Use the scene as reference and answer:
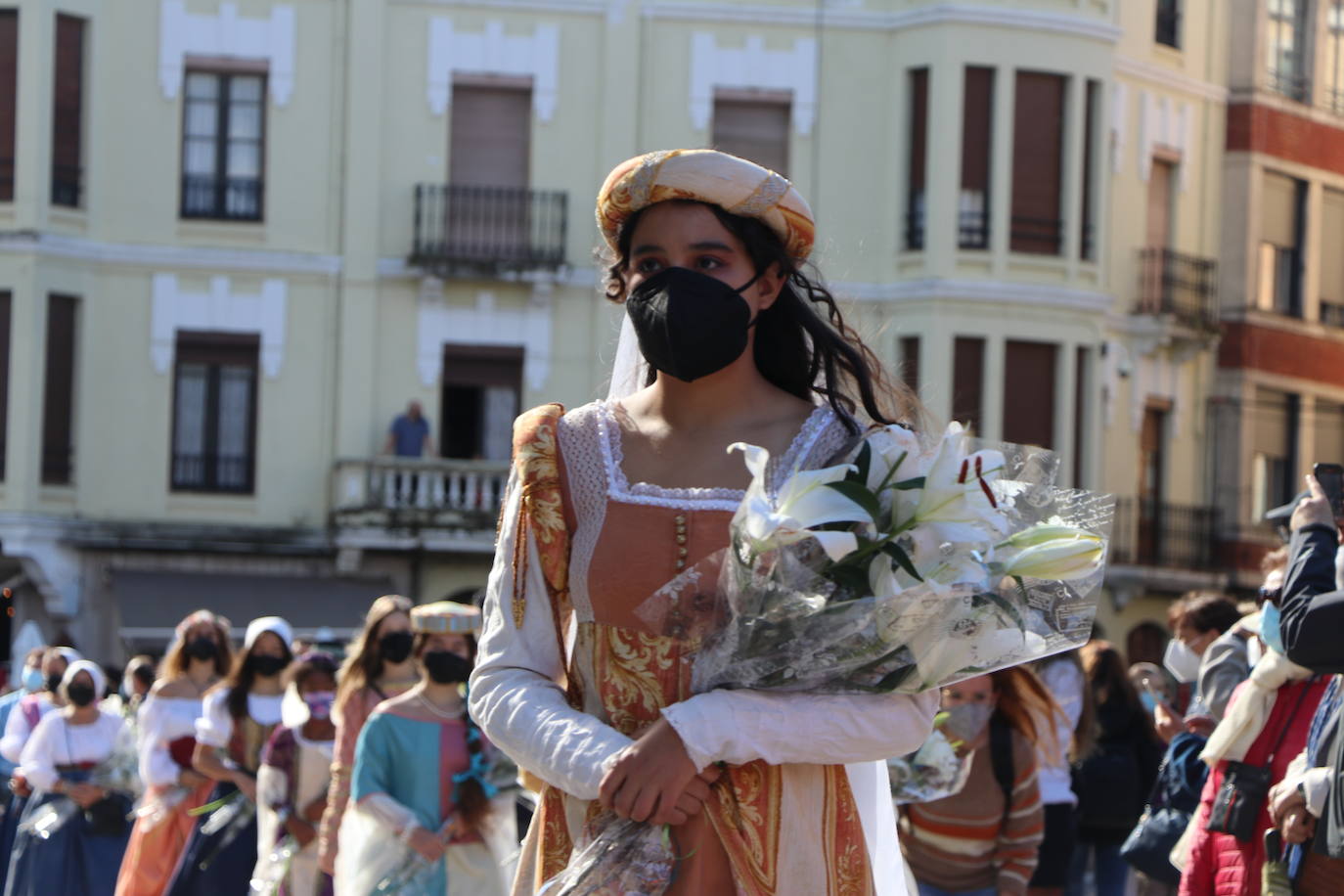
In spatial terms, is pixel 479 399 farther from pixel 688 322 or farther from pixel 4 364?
pixel 688 322

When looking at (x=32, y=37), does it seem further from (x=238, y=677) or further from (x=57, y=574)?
(x=238, y=677)

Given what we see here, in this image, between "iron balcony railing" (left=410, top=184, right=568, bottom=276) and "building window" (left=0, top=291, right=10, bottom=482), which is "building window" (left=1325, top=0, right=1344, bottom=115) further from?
"building window" (left=0, top=291, right=10, bottom=482)

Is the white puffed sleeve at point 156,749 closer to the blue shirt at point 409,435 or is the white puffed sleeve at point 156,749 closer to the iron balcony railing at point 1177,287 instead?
the blue shirt at point 409,435

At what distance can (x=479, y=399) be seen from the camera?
96.3ft

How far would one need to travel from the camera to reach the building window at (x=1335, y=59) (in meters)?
33.8

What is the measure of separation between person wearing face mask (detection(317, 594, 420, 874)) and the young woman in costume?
6.13m

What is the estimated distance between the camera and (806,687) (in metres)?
3.94

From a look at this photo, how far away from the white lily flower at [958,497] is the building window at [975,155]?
25.4 metres

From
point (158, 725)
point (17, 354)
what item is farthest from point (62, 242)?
point (158, 725)

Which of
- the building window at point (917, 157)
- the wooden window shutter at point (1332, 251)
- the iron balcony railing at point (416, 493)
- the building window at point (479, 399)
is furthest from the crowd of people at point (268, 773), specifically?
the wooden window shutter at point (1332, 251)

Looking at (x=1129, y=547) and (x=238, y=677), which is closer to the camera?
(x=238, y=677)

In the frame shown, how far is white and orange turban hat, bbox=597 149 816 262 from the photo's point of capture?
422cm

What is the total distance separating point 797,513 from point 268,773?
803cm

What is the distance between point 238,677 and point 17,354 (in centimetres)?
1616
